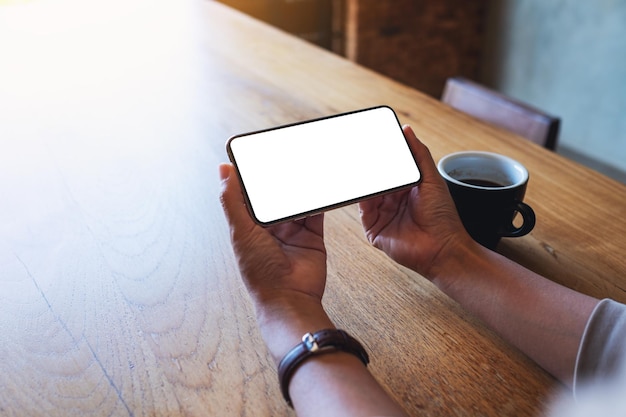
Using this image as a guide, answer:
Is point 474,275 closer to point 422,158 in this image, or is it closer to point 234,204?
point 422,158

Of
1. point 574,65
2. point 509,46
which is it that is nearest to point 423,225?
point 574,65

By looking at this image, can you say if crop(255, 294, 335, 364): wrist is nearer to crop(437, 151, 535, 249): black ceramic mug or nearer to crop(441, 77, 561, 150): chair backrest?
crop(437, 151, 535, 249): black ceramic mug

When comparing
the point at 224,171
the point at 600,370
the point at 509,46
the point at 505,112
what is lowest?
the point at 509,46

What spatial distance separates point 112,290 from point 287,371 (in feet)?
0.87

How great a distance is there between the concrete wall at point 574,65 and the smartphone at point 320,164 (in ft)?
7.53

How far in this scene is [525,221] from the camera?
604mm

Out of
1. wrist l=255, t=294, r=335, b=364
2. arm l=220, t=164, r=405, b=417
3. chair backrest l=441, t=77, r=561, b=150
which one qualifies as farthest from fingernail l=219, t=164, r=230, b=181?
chair backrest l=441, t=77, r=561, b=150

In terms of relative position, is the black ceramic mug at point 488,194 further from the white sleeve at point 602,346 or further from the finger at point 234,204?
the finger at point 234,204

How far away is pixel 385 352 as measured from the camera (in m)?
0.53

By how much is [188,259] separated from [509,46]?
2.84m

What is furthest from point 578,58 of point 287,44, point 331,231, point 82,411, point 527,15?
point 82,411

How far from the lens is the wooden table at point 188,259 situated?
494mm

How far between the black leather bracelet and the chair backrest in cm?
74

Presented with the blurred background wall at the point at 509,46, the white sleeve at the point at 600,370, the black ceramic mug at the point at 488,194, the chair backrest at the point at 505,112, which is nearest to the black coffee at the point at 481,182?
the black ceramic mug at the point at 488,194
